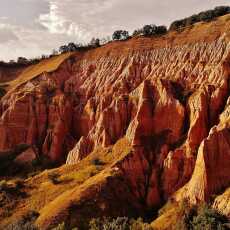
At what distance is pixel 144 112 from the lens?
7488 centimetres

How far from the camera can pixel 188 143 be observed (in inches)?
2616

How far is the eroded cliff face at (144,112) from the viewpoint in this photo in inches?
2564

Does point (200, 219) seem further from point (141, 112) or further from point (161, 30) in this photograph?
point (161, 30)

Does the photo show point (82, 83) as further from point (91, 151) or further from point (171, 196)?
point (171, 196)

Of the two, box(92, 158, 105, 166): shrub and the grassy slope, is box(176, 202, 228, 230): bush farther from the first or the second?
box(92, 158, 105, 166): shrub

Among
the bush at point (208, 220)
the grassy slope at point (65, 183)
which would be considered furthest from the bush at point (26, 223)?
the bush at point (208, 220)

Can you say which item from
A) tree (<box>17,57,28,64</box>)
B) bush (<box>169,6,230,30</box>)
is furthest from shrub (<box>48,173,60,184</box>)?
tree (<box>17,57,28,64</box>)

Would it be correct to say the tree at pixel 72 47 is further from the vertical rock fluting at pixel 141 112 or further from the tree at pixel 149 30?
the tree at pixel 149 30

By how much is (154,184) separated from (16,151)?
31.6 m

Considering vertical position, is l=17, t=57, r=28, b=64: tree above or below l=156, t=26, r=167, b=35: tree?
below

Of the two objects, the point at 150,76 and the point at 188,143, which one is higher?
the point at 150,76

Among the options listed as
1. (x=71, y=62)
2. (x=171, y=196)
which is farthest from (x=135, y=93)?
(x=71, y=62)

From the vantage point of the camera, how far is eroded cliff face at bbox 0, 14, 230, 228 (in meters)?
65.1

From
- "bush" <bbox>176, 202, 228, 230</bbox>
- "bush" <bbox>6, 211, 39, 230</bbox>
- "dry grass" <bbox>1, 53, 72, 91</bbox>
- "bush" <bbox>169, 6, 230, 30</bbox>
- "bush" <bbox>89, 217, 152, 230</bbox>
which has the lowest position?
"bush" <bbox>6, 211, 39, 230</bbox>
